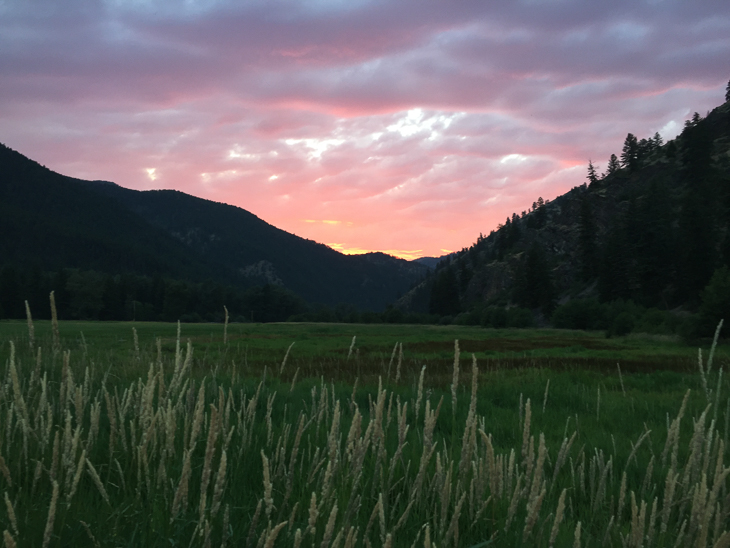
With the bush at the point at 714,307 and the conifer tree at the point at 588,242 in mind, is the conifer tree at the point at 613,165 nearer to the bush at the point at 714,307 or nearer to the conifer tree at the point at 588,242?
the conifer tree at the point at 588,242

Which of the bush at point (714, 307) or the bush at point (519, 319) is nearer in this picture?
the bush at point (714, 307)

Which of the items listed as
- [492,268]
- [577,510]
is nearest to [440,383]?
[577,510]

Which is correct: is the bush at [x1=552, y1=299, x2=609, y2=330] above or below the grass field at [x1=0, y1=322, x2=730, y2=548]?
below

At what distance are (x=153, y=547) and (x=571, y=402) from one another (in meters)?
7.50

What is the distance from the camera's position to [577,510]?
3.45 metres

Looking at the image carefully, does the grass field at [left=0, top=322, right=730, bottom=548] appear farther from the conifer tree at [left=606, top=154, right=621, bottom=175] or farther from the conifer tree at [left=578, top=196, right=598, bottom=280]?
the conifer tree at [left=606, top=154, right=621, bottom=175]

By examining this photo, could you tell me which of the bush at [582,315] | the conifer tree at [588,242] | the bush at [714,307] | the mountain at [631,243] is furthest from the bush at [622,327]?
the conifer tree at [588,242]

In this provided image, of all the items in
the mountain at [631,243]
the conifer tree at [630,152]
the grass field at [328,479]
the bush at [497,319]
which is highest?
the conifer tree at [630,152]

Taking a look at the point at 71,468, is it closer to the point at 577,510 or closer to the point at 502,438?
the point at 577,510

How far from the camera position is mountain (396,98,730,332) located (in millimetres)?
71863

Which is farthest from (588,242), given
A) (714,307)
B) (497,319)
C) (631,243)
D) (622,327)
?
(714,307)

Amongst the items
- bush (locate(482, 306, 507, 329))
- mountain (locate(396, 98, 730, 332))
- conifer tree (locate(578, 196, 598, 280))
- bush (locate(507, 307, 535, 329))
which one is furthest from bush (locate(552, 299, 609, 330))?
conifer tree (locate(578, 196, 598, 280))

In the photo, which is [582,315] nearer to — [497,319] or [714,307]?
[497,319]

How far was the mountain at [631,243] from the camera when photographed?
7186 cm
